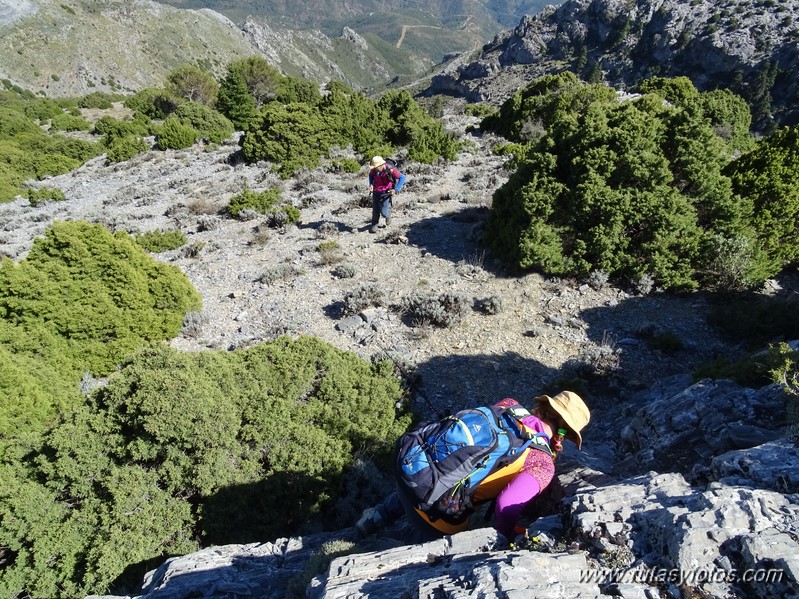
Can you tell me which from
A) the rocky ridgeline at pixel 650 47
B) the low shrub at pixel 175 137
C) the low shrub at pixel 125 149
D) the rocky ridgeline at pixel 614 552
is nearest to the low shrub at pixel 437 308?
the rocky ridgeline at pixel 614 552

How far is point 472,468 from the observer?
2.93 meters

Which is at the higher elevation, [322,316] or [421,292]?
[421,292]

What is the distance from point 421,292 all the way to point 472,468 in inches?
238

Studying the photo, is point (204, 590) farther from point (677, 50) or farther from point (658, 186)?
point (677, 50)

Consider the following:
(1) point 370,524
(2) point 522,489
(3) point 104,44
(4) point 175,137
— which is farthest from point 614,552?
(3) point 104,44

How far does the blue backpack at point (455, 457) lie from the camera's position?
2904mm

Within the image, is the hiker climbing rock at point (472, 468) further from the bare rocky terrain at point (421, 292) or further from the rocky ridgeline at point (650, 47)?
the rocky ridgeline at point (650, 47)

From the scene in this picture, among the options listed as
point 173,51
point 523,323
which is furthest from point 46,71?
point 523,323

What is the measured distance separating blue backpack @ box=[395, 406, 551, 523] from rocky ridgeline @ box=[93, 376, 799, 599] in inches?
9.4

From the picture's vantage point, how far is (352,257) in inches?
419

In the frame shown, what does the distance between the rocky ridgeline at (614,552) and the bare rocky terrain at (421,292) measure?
295 centimetres

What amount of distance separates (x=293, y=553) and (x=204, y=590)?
0.83 meters

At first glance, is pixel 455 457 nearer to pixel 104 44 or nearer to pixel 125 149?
pixel 125 149

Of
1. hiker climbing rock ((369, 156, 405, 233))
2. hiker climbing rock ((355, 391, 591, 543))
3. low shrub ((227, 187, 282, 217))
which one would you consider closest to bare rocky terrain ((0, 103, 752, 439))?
low shrub ((227, 187, 282, 217))
